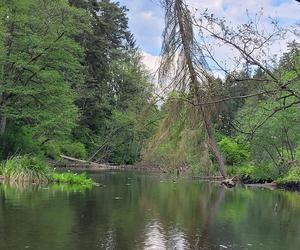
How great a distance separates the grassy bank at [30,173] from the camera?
2325 centimetres

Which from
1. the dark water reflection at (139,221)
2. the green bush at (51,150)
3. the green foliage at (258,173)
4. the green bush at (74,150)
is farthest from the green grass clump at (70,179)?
the green bush at (74,150)

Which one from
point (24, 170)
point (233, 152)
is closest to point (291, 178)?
point (233, 152)

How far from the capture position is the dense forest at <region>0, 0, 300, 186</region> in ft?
26.6

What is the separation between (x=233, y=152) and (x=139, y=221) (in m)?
24.7

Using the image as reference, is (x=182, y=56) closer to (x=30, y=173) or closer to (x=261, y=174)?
(x=30, y=173)

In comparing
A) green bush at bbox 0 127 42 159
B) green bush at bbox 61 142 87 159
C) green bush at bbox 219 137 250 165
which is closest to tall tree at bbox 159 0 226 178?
green bush at bbox 0 127 42 159

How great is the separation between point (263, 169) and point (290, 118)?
3.46 metres

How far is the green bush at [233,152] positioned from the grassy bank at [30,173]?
48.6 feet

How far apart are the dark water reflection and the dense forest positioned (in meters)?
1.99

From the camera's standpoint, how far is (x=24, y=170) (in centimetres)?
2348

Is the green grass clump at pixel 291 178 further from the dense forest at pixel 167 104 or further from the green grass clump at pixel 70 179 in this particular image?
the green grass clump at pixel 70 179

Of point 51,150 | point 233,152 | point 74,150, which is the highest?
point 74,150

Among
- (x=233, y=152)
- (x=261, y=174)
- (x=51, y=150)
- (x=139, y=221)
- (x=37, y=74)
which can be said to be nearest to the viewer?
(x=139, y=221)

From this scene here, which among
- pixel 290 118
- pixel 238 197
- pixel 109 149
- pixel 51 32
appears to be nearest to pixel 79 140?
pixel 109 149
